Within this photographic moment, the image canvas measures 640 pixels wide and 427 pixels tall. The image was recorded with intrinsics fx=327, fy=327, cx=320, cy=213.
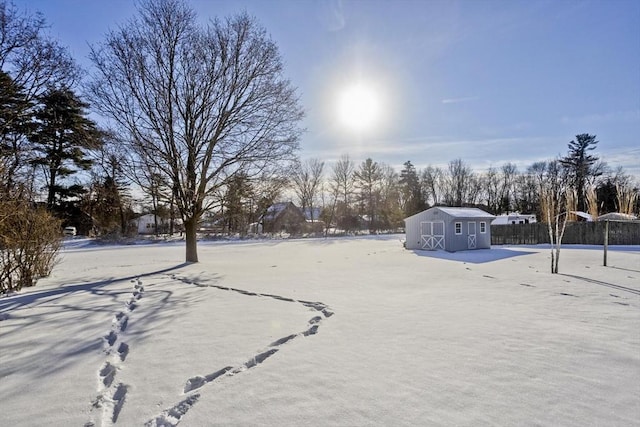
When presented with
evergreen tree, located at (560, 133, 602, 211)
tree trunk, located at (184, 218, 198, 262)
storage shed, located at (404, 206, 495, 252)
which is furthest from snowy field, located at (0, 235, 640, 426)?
evergreen tree, located at (560, 133, 602, 211)

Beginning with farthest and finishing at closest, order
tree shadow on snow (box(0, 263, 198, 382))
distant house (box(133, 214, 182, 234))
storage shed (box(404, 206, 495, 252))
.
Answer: distant house (box(133, 214, 182, 234)), storage shed (box(404, 206, 495, 252)), tree shadow on snow (box(0, 263, 198, 382))

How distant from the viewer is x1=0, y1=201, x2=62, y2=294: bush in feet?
22.3

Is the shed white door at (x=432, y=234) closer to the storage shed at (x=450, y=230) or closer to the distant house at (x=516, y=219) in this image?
the storage shed at (x=450, y=230)

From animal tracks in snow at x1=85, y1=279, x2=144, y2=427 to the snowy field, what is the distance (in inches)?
0.6

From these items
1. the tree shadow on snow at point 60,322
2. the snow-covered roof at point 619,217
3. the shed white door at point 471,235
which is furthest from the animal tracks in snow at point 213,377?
the snow-covered roof at point 619,217

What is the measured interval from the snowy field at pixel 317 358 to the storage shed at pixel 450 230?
38.8 feet

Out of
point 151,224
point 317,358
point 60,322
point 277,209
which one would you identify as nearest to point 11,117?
point 60,322

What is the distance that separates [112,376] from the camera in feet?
9.78

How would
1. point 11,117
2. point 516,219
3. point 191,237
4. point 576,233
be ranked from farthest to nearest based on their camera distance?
point 516,219
point 576,233
point 191,237
point 11,117

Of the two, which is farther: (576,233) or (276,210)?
(276,210)

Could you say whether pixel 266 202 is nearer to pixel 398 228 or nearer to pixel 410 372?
pixel 410 372

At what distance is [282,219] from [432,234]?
24.1m

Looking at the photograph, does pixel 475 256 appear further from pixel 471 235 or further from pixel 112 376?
A: pixel 112 376

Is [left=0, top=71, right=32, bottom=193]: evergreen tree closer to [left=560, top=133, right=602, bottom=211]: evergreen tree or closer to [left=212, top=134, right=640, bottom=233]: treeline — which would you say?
[left=212, top=134, right=640, bottom=233]: treeline
